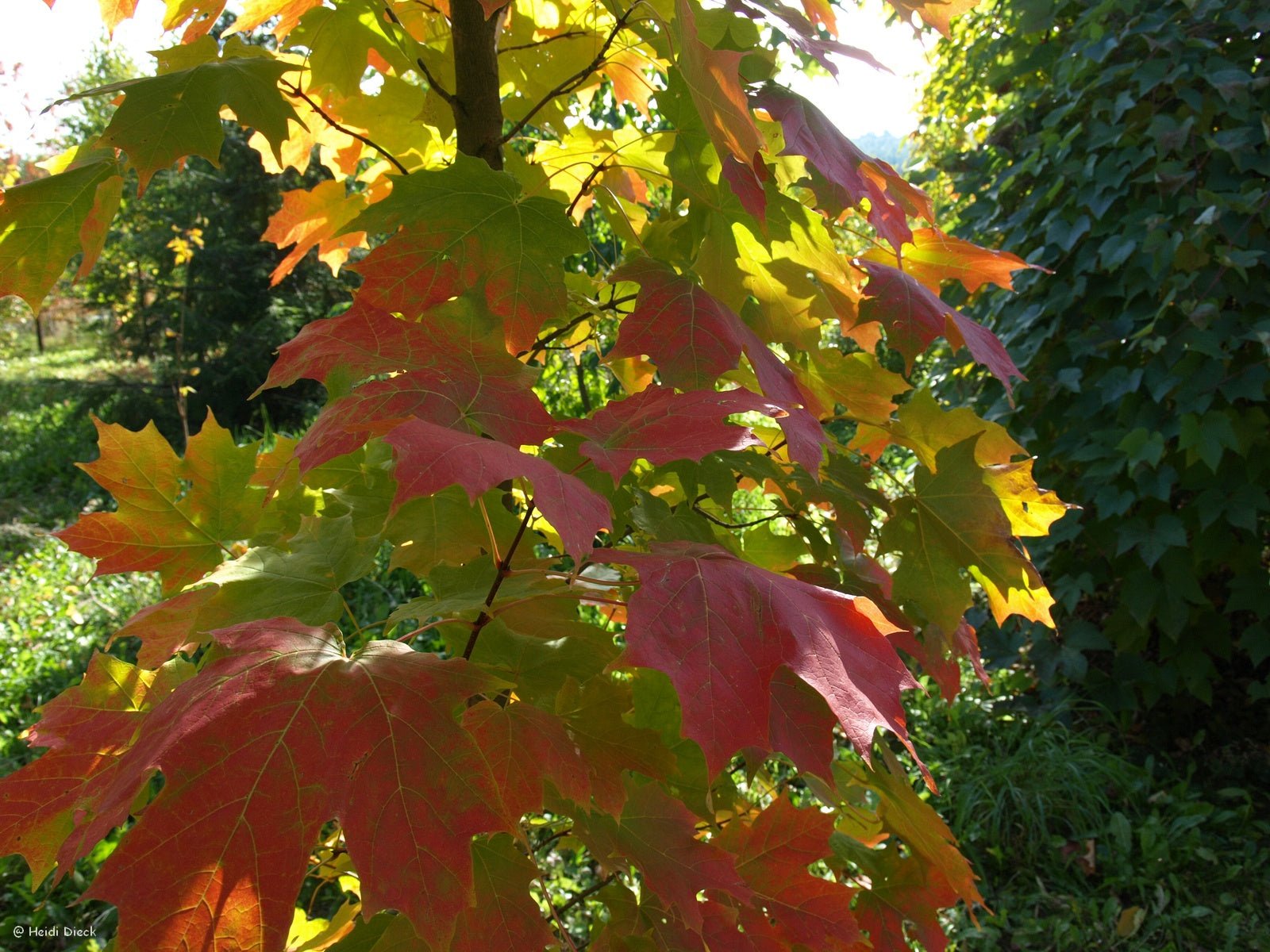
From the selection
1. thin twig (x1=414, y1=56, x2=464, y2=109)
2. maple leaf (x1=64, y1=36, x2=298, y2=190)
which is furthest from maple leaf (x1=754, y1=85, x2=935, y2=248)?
maple leaf (x1=64, y1=36, x2=298, y2=190)

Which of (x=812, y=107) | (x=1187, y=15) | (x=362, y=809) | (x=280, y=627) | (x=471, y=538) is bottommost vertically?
(x=362, y=809)

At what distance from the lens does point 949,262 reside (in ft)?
4.52

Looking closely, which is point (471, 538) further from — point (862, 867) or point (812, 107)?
point (862, 867)

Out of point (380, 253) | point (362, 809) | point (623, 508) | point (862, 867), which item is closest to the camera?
point (362, 809)

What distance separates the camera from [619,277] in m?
1.02

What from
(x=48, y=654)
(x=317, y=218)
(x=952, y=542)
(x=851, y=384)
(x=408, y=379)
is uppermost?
(x=48, y=654)

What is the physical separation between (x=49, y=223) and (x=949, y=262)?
1.20m

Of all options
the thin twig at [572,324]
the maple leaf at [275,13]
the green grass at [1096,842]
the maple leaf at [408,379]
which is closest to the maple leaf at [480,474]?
the maple leaf at [408,379]

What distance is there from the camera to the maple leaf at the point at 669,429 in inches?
29.7

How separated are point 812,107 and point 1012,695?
323 centimetres

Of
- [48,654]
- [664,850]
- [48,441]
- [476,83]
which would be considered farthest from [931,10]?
[48,441]

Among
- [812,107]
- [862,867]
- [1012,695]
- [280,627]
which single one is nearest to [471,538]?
[280,627]

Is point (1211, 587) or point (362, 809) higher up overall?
point (1211, 587)

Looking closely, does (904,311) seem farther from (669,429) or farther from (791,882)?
(791,882)
